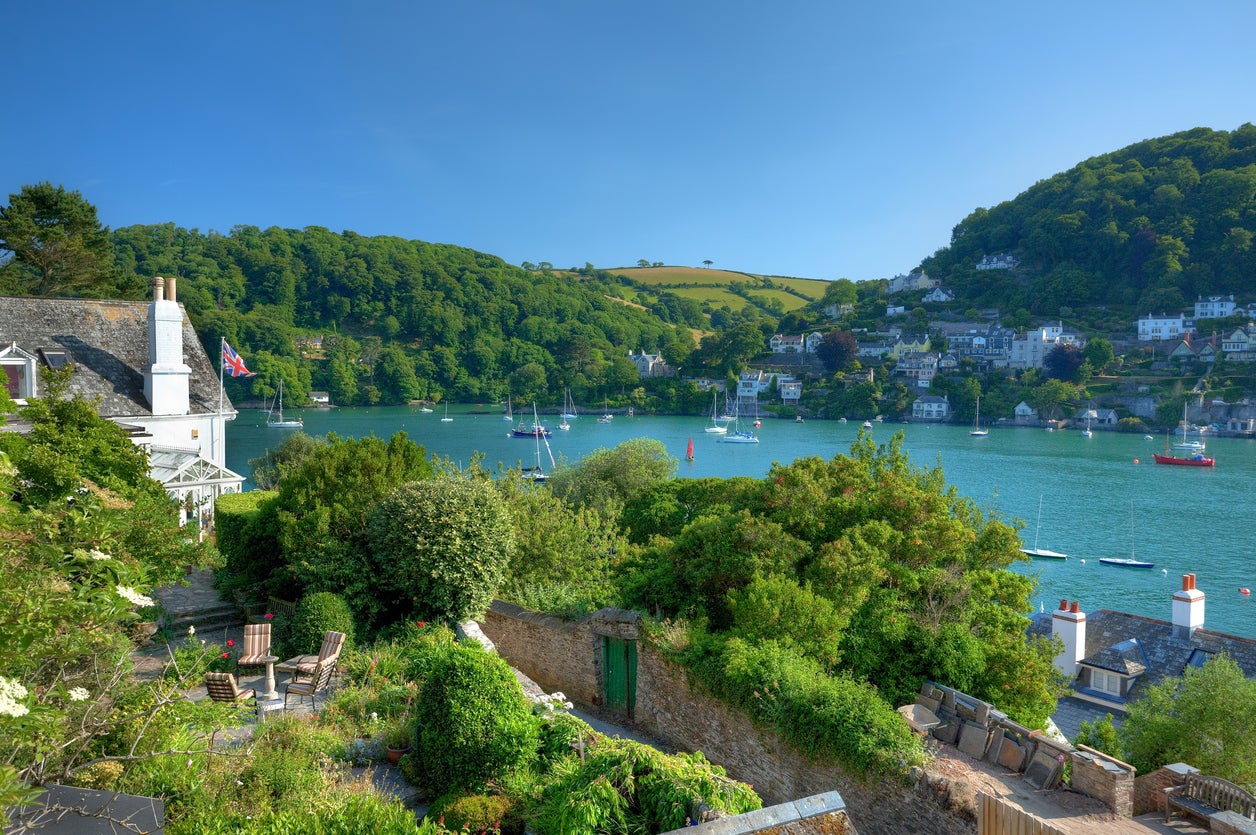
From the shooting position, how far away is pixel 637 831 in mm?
5816

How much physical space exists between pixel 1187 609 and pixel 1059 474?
54.3m

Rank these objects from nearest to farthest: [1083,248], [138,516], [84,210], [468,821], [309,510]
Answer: [468,821]
[138,516]
[309,510]
[84,210]
[1083,248]

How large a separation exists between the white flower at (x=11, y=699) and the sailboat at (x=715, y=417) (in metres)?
103

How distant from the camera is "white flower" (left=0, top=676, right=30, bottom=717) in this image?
3.45 metres

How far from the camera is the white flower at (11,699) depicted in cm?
345

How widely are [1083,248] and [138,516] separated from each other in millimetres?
168811

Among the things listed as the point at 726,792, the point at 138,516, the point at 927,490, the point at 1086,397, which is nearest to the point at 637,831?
the point at 726,792

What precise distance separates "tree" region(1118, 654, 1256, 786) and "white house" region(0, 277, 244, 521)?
19.1 metres

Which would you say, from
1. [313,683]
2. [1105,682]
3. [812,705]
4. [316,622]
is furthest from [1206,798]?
[1105,682]

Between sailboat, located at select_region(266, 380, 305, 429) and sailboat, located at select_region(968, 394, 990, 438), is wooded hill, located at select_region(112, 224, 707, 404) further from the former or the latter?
sailboat, located at select_region(968, 394, 990, 438)

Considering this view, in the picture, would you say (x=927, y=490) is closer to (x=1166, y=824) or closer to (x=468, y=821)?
(x=1166, y=824)

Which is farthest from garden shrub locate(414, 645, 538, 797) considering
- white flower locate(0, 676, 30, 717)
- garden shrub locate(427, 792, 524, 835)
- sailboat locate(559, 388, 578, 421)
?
sailboat locate(559, 388, 578, 421)

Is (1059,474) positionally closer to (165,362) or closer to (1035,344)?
(1035,344)

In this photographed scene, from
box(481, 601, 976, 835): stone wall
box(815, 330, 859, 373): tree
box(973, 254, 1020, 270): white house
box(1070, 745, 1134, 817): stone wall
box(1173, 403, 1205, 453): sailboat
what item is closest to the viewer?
box(481, 601, 976, 835): stone wall
